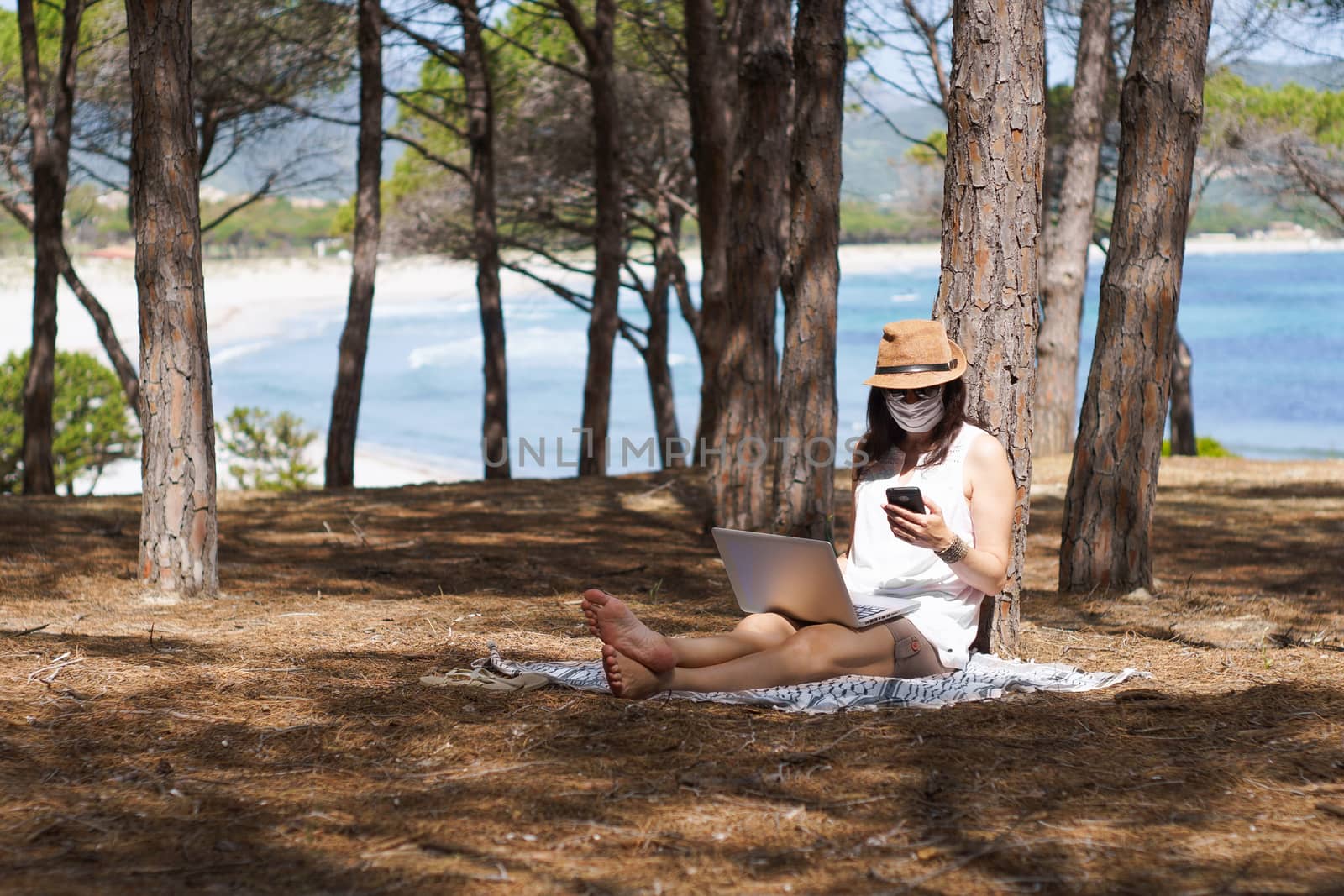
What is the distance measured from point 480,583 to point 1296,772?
4.05 m

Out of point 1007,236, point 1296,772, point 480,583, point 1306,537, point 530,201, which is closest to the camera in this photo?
point 1296,772

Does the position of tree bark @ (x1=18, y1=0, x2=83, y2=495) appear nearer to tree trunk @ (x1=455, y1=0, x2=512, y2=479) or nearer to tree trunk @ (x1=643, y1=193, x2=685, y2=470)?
tree trunk @ (x1=455, y1=0, x2=512, y2=479)

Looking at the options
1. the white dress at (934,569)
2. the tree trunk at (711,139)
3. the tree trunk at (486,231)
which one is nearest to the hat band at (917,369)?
the white dress at (934,569)

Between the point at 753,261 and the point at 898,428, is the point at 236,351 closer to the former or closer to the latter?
the point at 753,261

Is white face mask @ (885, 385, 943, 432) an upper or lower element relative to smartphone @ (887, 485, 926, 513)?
upper

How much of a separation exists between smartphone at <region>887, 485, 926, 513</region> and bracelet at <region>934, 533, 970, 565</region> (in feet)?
0.43

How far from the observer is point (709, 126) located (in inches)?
392

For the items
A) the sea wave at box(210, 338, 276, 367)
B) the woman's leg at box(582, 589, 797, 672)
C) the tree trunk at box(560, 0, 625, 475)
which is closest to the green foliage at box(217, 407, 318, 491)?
the tree trunk at box(560, 0, 625, 475)

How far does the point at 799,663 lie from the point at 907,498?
55 cm

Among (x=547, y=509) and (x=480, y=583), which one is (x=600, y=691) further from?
(x=547, y=509)

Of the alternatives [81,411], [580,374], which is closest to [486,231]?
[81,411]

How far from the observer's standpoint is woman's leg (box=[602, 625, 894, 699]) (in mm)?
3471

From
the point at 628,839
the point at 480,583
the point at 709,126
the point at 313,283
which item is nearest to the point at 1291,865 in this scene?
the point at 628,839

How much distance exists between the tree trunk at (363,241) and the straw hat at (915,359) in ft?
29.0
